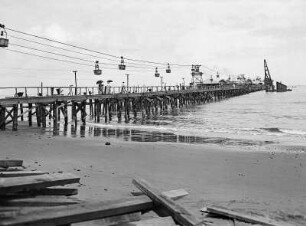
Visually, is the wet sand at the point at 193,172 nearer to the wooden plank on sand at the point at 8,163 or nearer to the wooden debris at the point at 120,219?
the wooden plank on sand at the point at 8,163

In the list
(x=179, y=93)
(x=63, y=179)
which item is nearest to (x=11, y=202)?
(x=63, y=179)

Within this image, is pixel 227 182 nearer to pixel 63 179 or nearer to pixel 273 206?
pixel 273 206

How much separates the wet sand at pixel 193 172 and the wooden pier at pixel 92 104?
1024 cm

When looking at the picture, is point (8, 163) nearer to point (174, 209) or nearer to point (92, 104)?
point (174, 209)

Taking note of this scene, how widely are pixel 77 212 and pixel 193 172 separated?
24.4ft

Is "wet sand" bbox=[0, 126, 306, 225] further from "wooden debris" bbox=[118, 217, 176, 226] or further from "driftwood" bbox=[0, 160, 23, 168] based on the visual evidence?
"wooden debris" bbox=[118, 217, 176, 226]

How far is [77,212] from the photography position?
4.59 metres

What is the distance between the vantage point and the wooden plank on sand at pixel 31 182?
16.1ft

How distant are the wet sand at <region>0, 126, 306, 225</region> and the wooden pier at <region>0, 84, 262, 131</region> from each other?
1024 centimetres

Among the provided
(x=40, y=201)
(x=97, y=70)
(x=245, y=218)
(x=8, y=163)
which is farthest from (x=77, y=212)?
(x=97, y=70)

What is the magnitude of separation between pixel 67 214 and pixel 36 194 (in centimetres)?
103

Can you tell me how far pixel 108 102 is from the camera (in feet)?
141

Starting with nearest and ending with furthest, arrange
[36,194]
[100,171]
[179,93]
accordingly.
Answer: [36,194] < [100,171] < [179,93]

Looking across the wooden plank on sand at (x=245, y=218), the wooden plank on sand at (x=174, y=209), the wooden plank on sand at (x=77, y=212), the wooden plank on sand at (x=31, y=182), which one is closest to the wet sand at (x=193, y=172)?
the wooden plank on sand at (x=245, y=218)
